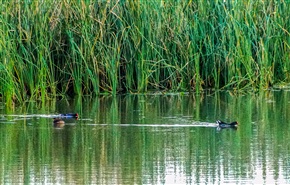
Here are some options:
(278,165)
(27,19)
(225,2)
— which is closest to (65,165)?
(278,165)

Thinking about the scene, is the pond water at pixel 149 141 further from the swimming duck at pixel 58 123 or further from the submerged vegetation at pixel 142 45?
the submerged vegetation at pixel 142 45

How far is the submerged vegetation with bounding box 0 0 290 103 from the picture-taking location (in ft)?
49.6

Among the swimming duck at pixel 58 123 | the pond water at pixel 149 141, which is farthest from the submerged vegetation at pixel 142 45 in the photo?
the swimming duck at pixel 58 123

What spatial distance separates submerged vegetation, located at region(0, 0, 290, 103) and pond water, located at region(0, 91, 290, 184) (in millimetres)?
553

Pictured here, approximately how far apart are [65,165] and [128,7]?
684 cm

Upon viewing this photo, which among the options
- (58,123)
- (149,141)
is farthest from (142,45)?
(149,141)

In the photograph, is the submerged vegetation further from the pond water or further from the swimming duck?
the swimming duck

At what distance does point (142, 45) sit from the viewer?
51.3 ft

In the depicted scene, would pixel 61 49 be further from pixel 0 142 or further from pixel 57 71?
pixel 0 142

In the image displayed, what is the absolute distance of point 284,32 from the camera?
54.6 feet

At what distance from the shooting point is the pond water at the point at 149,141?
8797 mm

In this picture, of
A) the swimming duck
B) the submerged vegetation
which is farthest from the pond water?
the submerged vegetation

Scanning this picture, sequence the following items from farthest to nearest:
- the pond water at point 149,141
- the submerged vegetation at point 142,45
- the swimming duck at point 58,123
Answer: the submerged vegetation at point 142,45 → the swimming duck at point 58,123 → the pond water at point 149,141

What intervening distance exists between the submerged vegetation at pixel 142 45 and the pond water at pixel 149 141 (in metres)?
0.55
